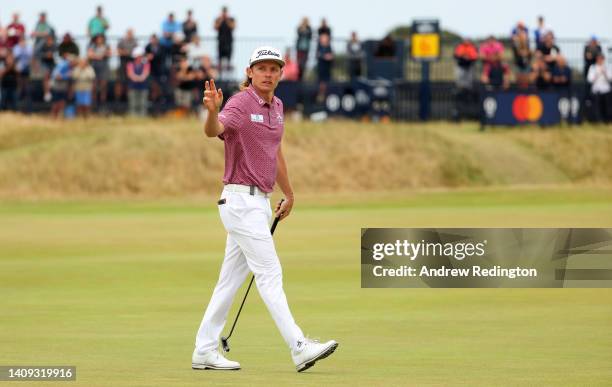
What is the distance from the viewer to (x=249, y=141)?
1068 cm

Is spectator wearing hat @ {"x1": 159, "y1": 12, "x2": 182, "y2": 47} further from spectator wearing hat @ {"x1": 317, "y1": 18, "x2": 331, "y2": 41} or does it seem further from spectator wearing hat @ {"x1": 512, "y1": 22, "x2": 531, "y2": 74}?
spectator wearing hat @ {"x1": 512, "y1": 22, "x2": 531, "y2": 74}

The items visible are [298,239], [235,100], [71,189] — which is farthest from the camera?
[71,189]

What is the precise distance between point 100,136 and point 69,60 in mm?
2250

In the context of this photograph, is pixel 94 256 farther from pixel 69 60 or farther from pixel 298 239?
pixel 69 60

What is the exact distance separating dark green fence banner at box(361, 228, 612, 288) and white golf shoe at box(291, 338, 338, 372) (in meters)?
4.82

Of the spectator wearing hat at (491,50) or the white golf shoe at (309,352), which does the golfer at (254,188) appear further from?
the spectator wearing hat at (491,50)

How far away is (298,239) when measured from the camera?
2542 cm

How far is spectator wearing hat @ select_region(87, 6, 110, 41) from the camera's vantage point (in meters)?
40.9

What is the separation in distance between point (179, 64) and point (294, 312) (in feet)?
86.7

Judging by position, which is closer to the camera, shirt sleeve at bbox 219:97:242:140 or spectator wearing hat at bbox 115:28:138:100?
shirt sleeve at bbox 219:97:242:140

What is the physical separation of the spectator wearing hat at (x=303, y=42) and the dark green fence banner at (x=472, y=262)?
2206 centimetres

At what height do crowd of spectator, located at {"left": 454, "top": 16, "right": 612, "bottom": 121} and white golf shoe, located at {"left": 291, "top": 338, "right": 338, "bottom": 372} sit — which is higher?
white golf shoe, located at {"left": 291, "top": 338, "right": 338, "bottom": 372}

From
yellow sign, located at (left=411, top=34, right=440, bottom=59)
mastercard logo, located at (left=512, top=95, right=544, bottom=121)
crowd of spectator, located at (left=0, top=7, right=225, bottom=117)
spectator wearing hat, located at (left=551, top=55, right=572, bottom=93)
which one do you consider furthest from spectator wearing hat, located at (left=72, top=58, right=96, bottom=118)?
spectator wearing hat, located at (left=551, top=55, right=572, bottom=93)

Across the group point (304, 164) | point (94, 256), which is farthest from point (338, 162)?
point (94, 256)
